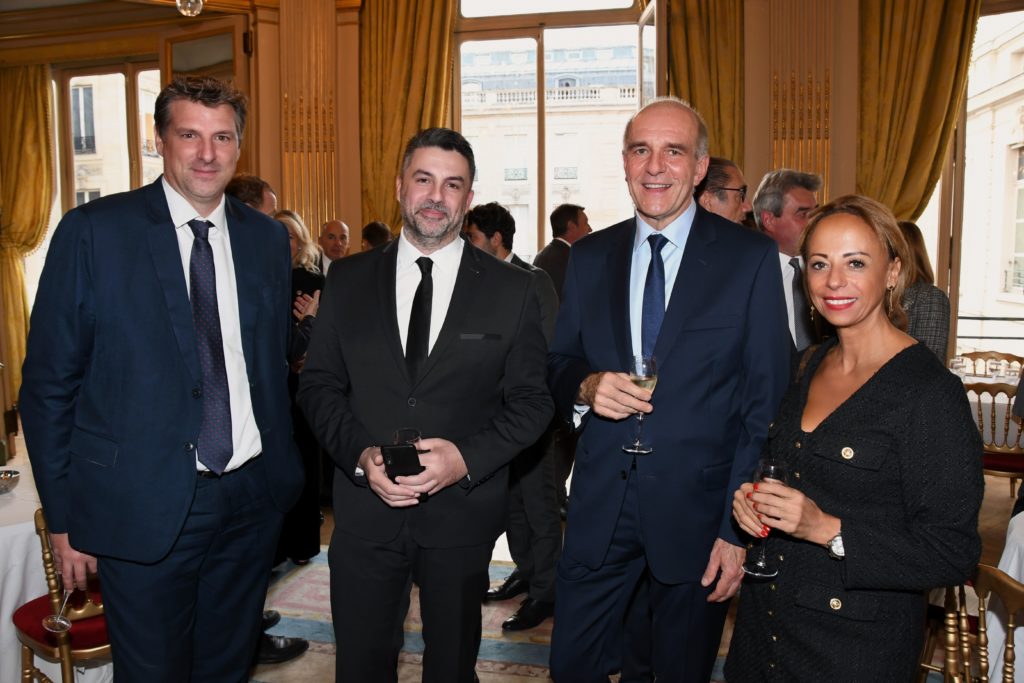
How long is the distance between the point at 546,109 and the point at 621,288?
6330mm

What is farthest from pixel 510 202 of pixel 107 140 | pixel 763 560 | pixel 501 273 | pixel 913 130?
pixel 763 560

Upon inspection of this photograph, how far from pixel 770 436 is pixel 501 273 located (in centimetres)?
85

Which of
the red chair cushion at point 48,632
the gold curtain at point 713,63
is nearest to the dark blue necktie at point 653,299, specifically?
the red chair cushion at point 48,632

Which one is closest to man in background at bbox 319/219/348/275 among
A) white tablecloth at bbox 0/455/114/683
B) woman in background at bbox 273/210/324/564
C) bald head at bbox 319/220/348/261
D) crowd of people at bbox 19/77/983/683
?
bald head at bbox 319/220/348/261

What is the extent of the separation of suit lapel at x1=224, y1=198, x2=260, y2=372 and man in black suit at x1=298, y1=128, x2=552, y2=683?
0.19 meters

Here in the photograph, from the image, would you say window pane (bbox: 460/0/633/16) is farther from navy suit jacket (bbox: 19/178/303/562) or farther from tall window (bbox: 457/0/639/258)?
navy suit jacket (bbox: 19/178/303/562)

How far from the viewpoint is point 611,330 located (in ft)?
7.25

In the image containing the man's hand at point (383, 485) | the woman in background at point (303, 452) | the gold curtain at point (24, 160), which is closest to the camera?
the man's hand at point (383, 485)

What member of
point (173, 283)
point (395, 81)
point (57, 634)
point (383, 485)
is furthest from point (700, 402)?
point (395, 81)

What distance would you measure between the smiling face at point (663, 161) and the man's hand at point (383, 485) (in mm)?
962

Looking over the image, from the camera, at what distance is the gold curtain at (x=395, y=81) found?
7.59 metres

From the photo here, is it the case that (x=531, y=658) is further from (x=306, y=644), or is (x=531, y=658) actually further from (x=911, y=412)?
(x=911, y=412)

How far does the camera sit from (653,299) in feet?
7.18

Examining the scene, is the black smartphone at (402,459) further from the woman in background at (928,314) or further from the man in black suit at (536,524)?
the woman in background at (928,314)
